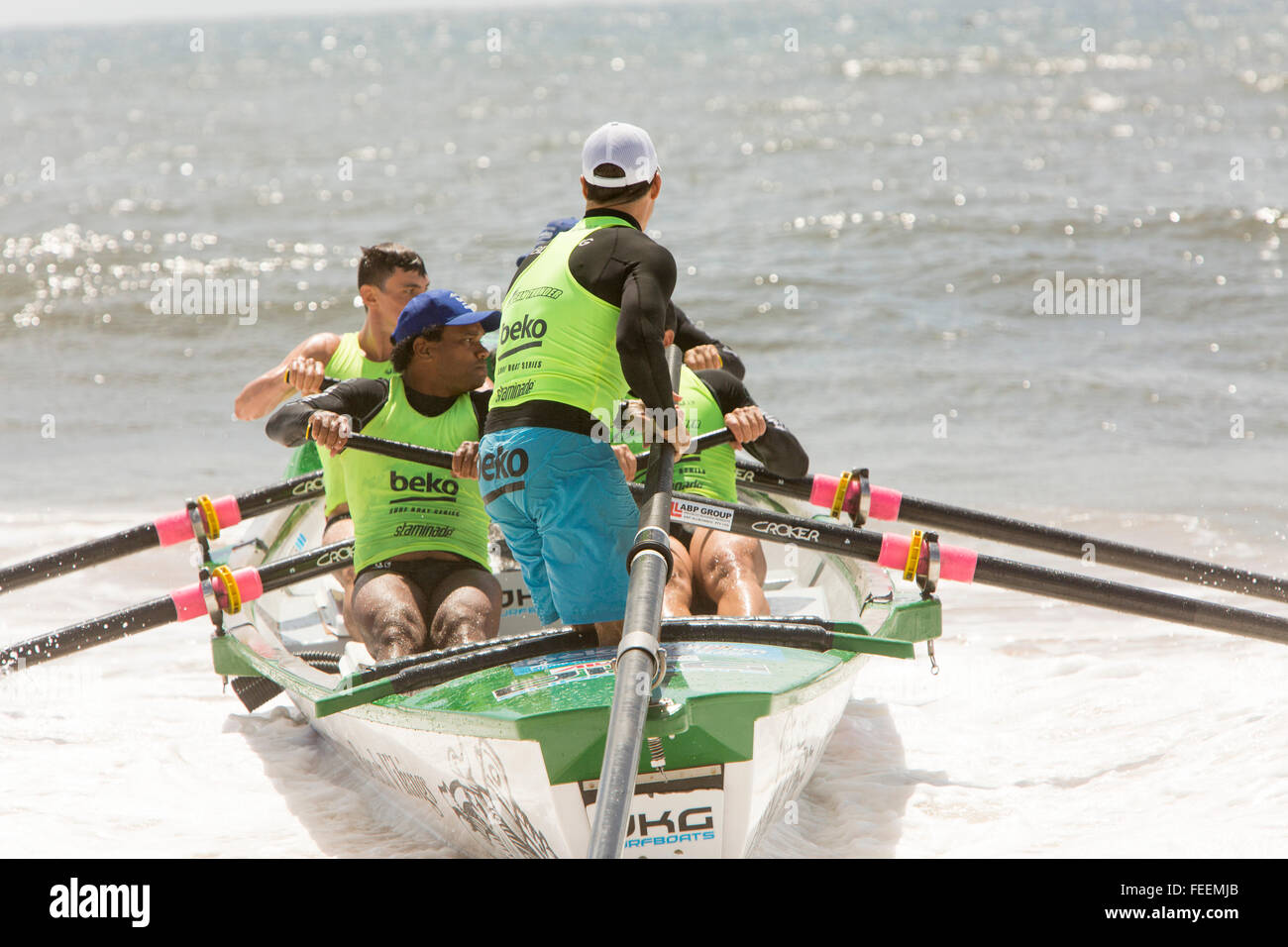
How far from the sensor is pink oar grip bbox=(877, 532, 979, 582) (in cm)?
495

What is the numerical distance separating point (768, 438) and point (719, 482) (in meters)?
0.32

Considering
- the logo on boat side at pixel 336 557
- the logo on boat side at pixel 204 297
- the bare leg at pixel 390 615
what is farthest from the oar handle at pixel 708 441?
the logo on boat side at pixel 204 297

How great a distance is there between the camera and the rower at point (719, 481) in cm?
516

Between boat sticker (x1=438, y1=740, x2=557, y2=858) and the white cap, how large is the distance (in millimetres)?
1726

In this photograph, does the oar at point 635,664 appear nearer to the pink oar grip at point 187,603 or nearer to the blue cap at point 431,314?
the blue cap at point 431,314

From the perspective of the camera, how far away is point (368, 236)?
661 inches

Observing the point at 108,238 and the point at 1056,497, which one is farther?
the point at 108,238

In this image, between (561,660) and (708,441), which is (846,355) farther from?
(561,660)

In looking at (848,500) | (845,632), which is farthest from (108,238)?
(845,632)

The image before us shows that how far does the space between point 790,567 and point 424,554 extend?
217 cm

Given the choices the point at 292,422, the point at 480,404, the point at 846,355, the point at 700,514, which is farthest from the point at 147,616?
the point at 846,355

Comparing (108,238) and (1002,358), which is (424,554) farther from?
(108,238)

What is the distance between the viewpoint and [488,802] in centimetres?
407
